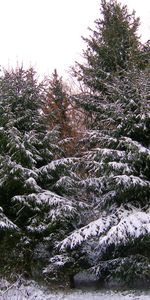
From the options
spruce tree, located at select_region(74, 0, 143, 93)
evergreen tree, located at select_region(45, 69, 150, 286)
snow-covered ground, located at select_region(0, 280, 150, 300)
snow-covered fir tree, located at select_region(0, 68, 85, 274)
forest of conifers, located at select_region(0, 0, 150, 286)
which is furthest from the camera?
spruce tree, located at select_region(74, 0, 143, 93)

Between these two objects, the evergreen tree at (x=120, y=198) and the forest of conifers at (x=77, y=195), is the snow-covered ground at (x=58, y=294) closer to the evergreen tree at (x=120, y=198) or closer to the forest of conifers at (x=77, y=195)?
the forest of conifers at (x=77, y=195)

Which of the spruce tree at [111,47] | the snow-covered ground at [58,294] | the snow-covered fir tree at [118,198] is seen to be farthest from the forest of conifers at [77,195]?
the spruce tree at [111,47]

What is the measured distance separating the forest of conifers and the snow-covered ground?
0.42m

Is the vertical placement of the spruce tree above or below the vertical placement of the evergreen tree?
above

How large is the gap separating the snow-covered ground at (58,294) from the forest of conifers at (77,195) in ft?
1.38

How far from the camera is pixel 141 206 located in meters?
11.7

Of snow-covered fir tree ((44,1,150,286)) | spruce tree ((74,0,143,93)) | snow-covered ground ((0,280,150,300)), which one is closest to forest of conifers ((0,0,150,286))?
snow-covered fir tree ((44,1,150,286))

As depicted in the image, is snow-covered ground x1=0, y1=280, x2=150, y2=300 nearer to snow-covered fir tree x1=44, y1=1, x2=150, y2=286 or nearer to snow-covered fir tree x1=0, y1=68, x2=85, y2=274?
snow-covered fir tree x1=44, y1=1, x2=150, y2=286

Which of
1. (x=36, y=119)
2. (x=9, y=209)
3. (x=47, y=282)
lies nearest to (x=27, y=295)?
(x=47, y=282)

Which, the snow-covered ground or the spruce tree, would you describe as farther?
the spruce tree

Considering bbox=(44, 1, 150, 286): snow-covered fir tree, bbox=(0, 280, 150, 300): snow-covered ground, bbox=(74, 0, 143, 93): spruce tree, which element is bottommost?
bbox=(0, 280, 150, 300): snow-covered ground

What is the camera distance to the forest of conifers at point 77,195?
11000mm

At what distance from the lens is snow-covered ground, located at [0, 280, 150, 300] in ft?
32.7

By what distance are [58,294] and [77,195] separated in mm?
3382
